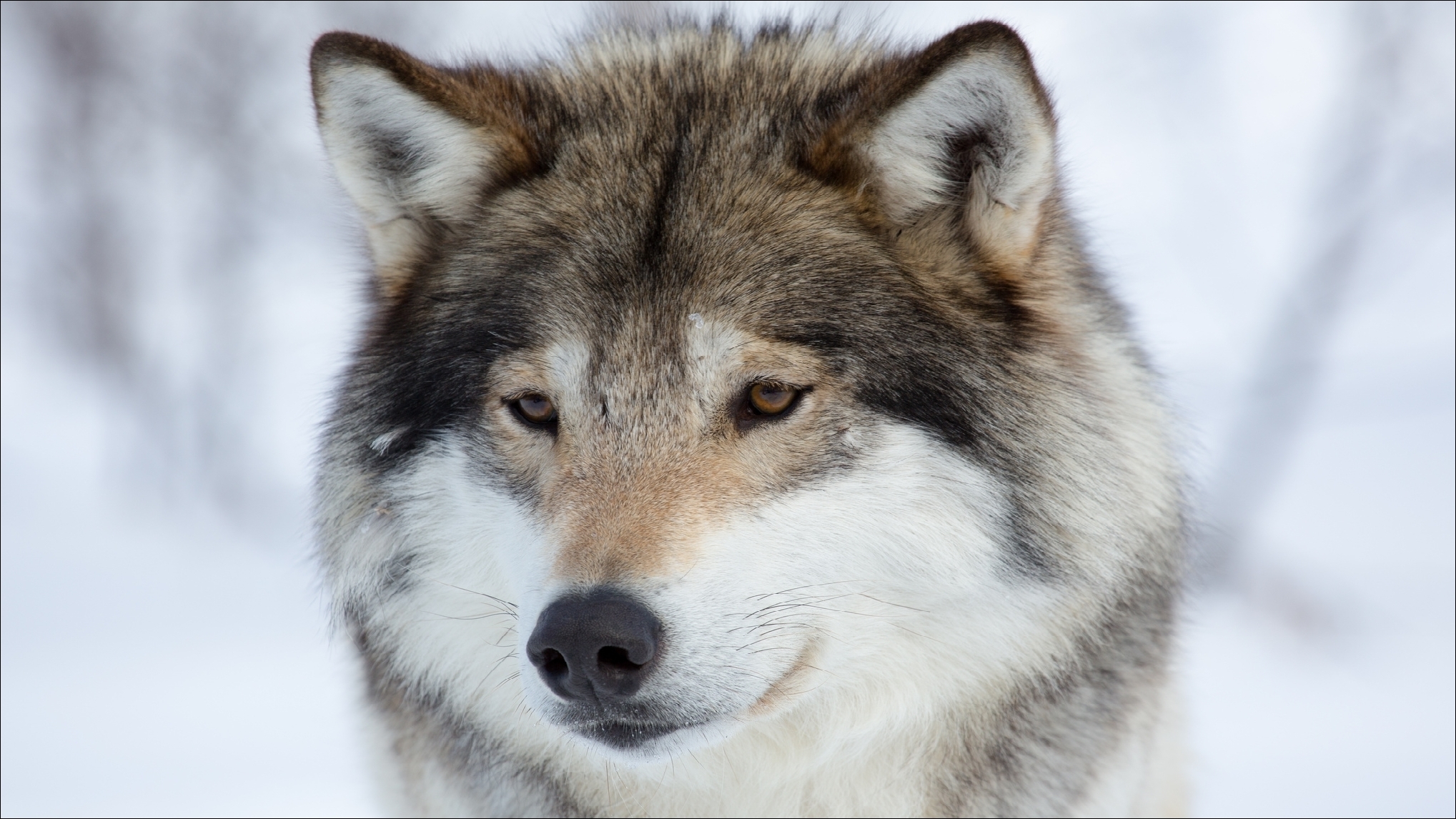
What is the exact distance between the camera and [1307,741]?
4.91 meters

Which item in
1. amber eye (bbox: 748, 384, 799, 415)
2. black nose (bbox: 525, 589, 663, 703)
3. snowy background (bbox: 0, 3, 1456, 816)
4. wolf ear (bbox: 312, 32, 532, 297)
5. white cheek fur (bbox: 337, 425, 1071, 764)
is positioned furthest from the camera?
snowy background (bbox: 0, 3, 1456, 816)

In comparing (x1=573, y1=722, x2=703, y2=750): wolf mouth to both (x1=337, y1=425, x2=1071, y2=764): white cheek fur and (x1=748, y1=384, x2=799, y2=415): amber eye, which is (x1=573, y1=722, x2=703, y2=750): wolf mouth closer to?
(x1=337, y1=425, x2=1071, y2=764): white cheek fur

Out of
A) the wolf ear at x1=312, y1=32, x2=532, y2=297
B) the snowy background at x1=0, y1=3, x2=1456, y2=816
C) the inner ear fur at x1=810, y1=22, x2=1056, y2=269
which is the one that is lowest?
the snowy background at x1=0, y1=3, x2=1456, y2=816

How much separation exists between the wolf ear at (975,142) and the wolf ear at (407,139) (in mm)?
854

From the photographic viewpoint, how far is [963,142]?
253cm

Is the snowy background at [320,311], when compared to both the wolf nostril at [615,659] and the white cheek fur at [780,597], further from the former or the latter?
the wolf nostril at [615,659]

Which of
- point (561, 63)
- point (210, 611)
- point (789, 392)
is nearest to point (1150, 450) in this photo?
point (789, 392)

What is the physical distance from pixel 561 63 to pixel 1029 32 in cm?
645

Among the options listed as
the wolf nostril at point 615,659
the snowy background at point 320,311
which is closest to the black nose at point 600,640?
the wolf nostril at point 615,659

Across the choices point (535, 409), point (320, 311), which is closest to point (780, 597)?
point (535, 409)

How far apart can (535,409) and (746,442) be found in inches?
18.2

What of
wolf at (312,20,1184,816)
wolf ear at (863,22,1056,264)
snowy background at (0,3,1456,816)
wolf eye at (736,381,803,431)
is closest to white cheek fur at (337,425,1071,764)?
wolf at (312,20,1184,816)

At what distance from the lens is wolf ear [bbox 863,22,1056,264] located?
2.33 meters

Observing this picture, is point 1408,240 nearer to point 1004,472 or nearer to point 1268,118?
point 1268,118
